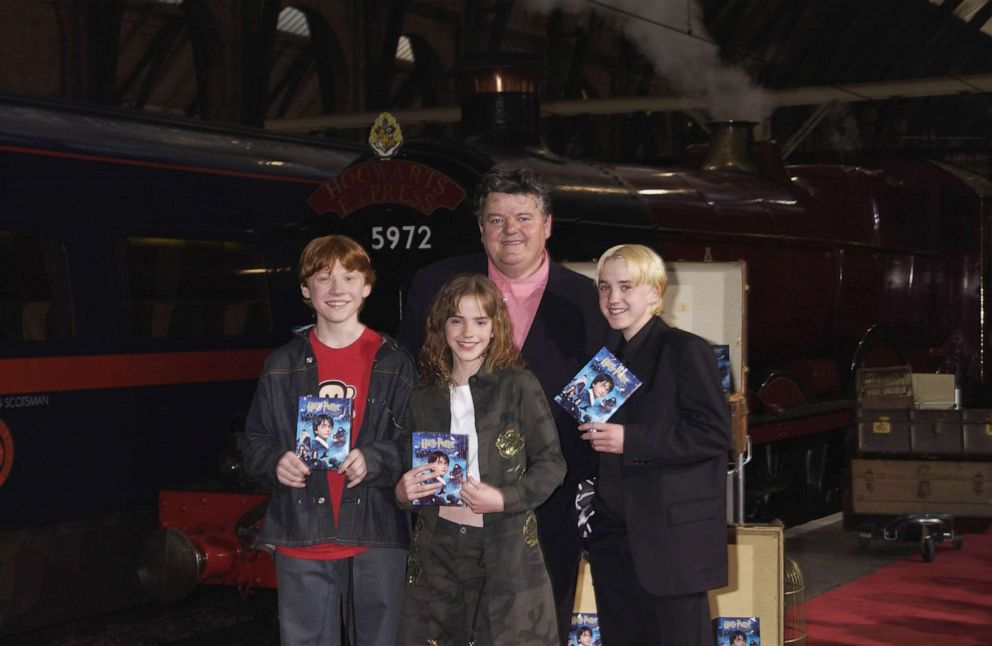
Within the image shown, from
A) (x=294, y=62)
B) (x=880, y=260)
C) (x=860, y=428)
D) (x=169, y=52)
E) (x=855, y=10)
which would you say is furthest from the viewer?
(x=855, y=10)

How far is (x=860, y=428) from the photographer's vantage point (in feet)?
33.6

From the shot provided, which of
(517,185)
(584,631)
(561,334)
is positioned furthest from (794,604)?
(517,185)

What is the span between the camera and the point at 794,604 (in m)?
6.86

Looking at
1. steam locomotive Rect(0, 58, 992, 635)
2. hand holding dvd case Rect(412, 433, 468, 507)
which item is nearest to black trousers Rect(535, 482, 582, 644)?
hand holding dvd case Rect(412, 433, 468, 507)

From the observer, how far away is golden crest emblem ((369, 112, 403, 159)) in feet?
29.3

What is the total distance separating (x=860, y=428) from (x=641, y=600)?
228 inches

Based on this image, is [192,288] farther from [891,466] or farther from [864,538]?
[891,466]

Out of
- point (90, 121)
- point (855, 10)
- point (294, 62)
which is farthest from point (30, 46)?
point (855, 10)

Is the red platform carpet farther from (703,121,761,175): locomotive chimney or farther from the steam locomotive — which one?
(703,121,761,175): locomotive chimney

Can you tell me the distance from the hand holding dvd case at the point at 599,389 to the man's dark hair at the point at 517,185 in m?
0.55

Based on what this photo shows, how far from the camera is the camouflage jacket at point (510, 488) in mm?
4516

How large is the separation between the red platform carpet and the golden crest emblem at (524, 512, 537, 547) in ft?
10.2

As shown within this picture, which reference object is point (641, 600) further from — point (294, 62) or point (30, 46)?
point (294, 62)

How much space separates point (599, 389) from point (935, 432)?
6001 mm
